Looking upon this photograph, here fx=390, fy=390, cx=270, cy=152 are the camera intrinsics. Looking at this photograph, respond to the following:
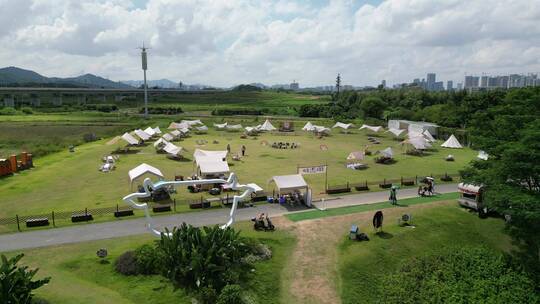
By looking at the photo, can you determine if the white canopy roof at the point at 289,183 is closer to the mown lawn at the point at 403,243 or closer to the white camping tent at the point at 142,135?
the mown lawn at the point at 403,243

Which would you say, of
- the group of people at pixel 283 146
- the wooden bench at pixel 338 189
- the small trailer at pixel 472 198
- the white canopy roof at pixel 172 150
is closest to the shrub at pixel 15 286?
the wooden bench at pixel 338 189

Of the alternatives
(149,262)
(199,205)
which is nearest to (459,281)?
(149,262)

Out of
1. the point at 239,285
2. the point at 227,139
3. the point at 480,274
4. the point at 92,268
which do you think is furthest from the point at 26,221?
the point at 227,139

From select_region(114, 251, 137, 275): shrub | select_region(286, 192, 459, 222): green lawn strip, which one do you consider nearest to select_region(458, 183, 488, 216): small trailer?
select_region(286, 192, 459, 222): green lawn strip

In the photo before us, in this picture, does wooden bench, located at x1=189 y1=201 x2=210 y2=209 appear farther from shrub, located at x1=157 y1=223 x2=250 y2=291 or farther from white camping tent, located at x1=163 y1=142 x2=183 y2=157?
white camping tent, located at x1=163 y1=142 x2=183 y2=157

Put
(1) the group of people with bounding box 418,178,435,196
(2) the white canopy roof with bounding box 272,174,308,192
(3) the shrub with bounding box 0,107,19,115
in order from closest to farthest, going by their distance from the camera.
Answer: (2) the white canopy roof with bounding box 272,174,308,192 < (1) the group of people with bounding box 418,178,435,196 < (3) the shrub with bounding box 0,107,19,115
